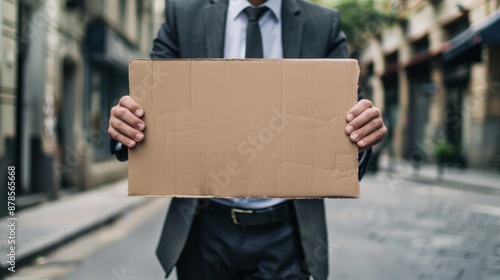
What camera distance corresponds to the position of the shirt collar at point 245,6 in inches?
81.9

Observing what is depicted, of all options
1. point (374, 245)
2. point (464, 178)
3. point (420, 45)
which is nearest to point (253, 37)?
point (374, 245)

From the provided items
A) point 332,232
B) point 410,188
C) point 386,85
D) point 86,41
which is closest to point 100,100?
point 86,41

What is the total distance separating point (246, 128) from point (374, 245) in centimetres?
579

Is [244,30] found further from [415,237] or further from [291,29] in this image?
[415,237]

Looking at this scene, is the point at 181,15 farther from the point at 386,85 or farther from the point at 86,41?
the point at 386,85

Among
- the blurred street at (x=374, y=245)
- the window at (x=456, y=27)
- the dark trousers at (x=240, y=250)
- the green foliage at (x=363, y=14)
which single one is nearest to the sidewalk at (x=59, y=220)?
the blurred street at (x=374, y=245)

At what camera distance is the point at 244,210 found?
2002 millimetres

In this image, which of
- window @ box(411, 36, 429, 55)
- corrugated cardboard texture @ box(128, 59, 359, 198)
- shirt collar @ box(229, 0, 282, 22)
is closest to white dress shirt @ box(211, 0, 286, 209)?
shirt collar @ box(229, 0, 282, 22)

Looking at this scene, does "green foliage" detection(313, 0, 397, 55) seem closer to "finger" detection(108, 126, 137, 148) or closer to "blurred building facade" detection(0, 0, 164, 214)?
"blurred building facade" detection(0, 0, 164, 214)

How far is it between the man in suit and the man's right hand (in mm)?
493

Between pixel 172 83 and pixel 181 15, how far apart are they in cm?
62

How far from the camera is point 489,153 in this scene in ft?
60.3

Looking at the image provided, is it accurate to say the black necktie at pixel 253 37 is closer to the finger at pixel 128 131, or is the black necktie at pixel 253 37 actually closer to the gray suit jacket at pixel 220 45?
the gray suit jacket at pixel 220 45

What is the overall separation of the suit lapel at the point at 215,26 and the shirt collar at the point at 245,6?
3 centimetres
